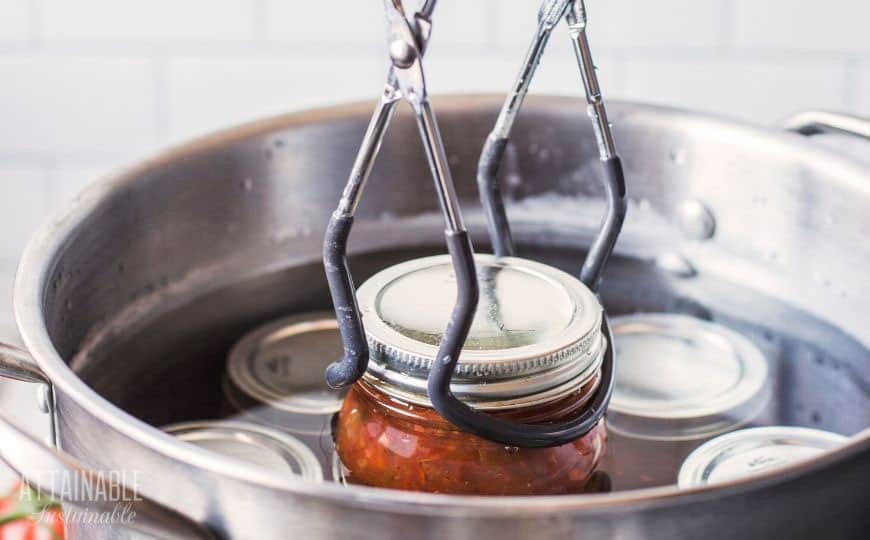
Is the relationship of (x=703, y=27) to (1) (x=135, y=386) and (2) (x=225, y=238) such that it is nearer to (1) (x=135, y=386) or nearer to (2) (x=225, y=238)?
(2) (x=225, y=238)

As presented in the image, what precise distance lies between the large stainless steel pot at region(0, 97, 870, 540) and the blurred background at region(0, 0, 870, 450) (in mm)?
353

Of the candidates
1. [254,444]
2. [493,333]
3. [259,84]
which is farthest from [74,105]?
[493,333]

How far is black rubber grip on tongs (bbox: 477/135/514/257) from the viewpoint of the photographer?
0.51 metres

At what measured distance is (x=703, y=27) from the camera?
98cm

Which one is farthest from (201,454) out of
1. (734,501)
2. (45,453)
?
(734,501)

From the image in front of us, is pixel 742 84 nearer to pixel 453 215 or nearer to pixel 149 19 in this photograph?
pixel 149 19

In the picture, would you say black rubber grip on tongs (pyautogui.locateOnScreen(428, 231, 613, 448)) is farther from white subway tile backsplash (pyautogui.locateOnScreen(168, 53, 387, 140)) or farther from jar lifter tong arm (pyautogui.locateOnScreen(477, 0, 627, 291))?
white subway tile backsplash (pyautogui.locateOnScreen(168, 53, 387, 140))

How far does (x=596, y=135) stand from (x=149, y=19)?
25.4 inches

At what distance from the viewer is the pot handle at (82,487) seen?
13.3 inches

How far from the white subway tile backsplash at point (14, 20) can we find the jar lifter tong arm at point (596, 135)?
2.20 feet

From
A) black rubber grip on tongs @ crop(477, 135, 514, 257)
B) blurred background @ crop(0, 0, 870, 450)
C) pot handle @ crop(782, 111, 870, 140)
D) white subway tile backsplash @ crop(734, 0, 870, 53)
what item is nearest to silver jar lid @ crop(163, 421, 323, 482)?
black rubber grip on tongs @ crop(477, 135, 514, 257)

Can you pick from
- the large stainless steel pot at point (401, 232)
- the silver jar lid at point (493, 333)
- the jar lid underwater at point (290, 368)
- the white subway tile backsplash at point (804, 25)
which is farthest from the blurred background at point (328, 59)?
the silver jar lid at point (493, 333)

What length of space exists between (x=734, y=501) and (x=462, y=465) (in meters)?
0.11

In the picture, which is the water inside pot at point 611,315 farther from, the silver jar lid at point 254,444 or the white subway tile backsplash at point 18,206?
the white subway tile backsplash at point 18,206
